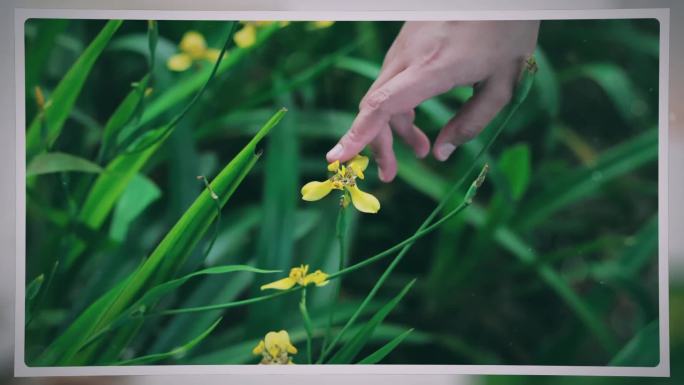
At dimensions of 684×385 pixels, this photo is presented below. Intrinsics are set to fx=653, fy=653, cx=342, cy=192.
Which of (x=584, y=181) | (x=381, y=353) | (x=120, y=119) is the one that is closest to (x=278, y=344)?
(x=381, y=353)

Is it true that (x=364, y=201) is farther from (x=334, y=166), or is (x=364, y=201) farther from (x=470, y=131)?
(x=470, y=131)

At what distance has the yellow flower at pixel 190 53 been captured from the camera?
83cm

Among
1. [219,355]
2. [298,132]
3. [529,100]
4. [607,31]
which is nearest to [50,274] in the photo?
[219,355]

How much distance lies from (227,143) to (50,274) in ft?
0.89

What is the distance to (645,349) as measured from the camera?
32.0 inches

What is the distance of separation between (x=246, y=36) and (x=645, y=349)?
63 centimetres

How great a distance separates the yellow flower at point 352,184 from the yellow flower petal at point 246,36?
0.19 meters

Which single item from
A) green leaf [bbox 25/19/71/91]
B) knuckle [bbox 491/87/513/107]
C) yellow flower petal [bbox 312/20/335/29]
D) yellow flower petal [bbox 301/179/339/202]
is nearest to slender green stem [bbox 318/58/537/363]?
knuckle [bbox 491/87/513/107]

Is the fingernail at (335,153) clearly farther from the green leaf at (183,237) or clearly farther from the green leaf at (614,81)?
the green leaf at (614,81)

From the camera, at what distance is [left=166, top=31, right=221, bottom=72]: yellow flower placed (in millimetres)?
826

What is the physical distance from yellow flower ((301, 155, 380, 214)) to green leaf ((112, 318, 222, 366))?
212 mm

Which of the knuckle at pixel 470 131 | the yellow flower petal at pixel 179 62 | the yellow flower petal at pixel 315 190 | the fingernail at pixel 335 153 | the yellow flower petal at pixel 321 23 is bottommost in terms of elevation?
the yellow flower petal at pixel 315 190

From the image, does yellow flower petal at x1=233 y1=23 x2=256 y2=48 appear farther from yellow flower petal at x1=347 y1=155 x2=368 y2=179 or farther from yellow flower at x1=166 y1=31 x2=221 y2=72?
yellow flower petal at x1=347 y1=155 x2=368 y2=179

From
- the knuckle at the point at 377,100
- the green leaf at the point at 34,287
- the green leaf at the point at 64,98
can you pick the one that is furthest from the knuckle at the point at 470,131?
the green leaf at the point at 34,287
